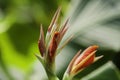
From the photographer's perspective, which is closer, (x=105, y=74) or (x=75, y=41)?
(x=105, y=74)

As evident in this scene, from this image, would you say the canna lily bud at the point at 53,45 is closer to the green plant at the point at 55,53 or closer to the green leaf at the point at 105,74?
the green plant at the point at 55,53

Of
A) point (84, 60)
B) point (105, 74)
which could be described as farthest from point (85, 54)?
point (105, 74)

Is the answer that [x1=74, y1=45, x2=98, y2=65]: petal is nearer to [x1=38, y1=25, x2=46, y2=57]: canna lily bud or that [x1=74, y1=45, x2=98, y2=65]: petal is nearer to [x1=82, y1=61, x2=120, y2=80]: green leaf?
[x1=38, y1=25, x2=46, y2=57]: canna lily bud

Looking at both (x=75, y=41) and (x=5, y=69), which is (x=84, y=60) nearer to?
(x=75, y=41)

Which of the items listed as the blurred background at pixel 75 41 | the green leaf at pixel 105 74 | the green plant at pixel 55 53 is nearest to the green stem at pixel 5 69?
the blurred background at pixel 75 41

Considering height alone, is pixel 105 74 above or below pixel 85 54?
below

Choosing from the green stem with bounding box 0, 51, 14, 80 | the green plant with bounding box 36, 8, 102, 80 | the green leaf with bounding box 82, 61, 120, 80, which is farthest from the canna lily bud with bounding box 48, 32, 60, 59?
the green stem with bounding box 0, 51, 14, 80

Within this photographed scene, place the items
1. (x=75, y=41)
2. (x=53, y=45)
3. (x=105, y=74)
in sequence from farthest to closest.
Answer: (x=75, y=41) < (x=105, y=74) < (x=53, y=45)

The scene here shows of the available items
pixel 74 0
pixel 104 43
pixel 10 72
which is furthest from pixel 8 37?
pixel 104 43

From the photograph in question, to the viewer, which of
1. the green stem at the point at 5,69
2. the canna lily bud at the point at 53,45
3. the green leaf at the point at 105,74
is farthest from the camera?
the green stem at the point at 5,69

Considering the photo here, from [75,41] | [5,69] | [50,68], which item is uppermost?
[50,68]
